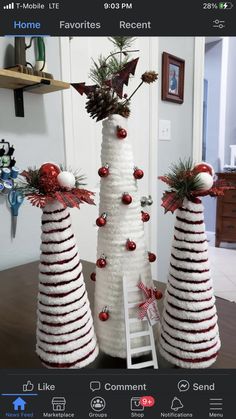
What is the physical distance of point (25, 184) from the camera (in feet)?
1.56

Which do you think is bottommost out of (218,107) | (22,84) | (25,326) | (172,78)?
(25,326)

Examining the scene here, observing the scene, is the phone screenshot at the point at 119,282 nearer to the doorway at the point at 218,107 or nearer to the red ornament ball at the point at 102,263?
the red ornament ball at the point at 102,263

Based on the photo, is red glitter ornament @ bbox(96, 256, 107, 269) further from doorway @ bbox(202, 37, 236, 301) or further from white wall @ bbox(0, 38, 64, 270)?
doorway @ bbox(202, 37, 236, 301)

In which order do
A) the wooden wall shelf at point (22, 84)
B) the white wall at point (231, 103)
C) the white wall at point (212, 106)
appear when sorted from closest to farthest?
the wooden wall shelf at point (22, 84), the white wall at point (231, 103), the white wall at point (212, 106)

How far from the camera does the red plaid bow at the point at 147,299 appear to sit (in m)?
0.50

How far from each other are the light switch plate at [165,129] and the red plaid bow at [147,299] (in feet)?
4.31

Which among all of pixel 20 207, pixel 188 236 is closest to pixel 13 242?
pixel 20 207

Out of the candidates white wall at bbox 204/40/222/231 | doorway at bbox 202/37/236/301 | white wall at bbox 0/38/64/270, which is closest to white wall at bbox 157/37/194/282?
white wall at bbox 0/38/64/270

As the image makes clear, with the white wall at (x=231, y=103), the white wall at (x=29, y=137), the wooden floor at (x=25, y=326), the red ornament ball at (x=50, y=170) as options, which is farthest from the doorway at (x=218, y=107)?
the red ornament ball at (x=50, y=170)

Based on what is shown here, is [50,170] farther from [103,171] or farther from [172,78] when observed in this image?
[172,78]

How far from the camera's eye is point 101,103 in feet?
1.63

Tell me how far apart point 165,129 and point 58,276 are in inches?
56.2

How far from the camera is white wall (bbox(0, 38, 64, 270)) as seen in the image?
3.44 feet

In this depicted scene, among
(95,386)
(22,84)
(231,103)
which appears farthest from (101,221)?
(231,103)
